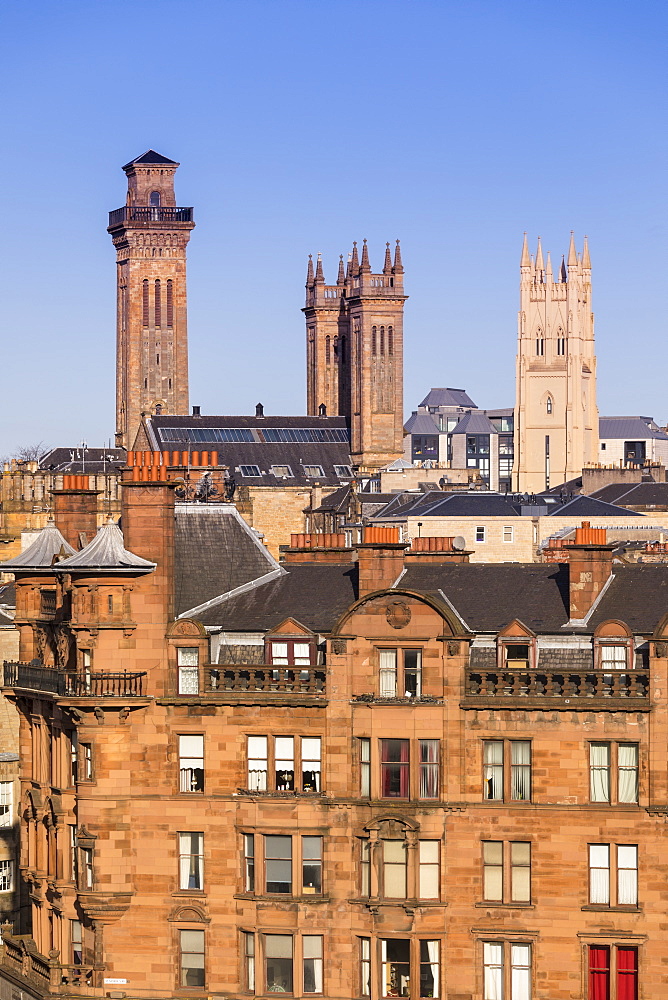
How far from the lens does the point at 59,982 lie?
6850 centimetres

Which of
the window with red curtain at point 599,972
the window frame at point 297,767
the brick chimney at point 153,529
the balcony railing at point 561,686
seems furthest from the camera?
the brick chimney at point 153,529

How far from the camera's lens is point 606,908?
62281mm

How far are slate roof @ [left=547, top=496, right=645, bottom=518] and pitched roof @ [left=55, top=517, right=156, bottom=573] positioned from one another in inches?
4359

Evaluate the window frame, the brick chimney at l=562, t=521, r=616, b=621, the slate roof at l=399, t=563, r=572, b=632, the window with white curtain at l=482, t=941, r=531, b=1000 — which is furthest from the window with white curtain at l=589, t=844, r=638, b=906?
the window frame

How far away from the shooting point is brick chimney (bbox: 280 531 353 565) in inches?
3041

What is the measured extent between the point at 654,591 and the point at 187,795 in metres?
15.8

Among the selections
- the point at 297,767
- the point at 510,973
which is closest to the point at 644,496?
the point at 297,767

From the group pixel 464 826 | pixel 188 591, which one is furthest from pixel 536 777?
pixel 188 591

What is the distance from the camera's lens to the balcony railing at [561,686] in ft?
205

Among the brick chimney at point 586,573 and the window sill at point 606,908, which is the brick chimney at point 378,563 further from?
the window sill at point 606,908

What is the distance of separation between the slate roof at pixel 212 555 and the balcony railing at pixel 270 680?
187 inches

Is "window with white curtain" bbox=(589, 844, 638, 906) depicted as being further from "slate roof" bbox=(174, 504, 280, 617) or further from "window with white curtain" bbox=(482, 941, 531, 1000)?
"slate roof" bbox=(174, 504, 280, 617)

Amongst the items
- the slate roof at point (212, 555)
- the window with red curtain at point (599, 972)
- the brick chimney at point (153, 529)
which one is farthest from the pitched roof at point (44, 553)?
the window with red curtain at point (599, 972)

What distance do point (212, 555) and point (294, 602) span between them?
388 cm
